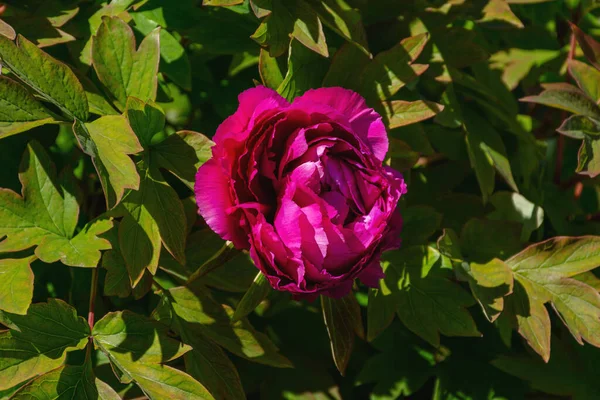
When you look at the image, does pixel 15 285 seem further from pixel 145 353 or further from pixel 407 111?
pixel 407 111

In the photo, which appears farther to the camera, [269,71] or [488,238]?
[488,238]

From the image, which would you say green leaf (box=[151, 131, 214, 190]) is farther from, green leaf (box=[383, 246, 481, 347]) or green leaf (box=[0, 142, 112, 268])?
green leaf (box=[383, 246, 481, 347])

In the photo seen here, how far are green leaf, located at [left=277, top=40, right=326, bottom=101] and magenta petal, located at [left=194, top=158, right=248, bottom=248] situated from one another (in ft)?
0.66

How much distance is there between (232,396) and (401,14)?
737mm

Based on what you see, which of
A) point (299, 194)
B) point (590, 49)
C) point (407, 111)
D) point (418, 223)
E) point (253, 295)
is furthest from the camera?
point (590, 49)

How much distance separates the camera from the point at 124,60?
97 cm

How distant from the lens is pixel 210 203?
0.82 m

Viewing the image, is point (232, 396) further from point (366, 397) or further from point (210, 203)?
point (366, 397)

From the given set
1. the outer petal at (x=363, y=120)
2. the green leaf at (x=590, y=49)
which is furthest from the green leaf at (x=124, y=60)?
the green leaf at (x=590, y=49)

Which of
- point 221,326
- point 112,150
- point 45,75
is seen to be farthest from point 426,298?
point 45,75

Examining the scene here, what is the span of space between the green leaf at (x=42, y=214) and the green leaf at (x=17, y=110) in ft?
0.33

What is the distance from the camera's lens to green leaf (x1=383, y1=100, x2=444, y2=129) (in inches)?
40.6

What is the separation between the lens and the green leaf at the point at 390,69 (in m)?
1.06

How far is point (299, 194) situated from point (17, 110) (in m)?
0.38
